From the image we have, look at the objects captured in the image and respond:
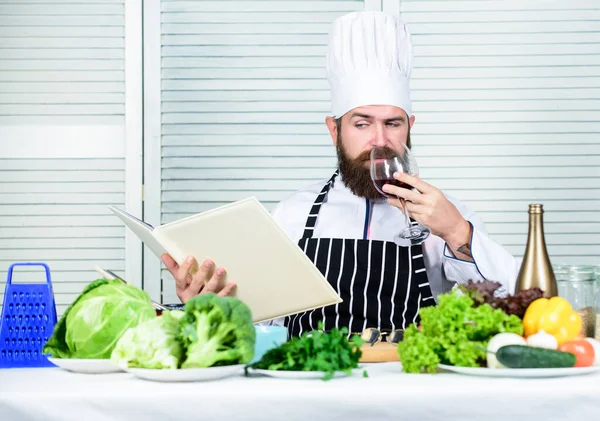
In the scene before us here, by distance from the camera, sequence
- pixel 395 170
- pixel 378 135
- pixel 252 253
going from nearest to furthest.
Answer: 1. pixel 252 253
2. pixel 395 170
3. pixel 378 135

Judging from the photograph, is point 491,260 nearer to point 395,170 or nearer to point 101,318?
point 395,170

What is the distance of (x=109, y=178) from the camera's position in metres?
3.49

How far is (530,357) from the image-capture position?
4.47ft

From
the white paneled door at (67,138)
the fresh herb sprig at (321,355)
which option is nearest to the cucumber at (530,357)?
the fresh herb sprig at (321,355)

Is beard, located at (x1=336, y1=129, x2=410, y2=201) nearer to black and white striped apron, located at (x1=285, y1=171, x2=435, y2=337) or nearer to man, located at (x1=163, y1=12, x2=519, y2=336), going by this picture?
man, located at (x1=163, y1=12, x2=519, y2=336)

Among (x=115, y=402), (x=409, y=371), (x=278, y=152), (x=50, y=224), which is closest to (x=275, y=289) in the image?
(x=409, y=371)

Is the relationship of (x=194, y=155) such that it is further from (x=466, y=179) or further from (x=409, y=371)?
(x=409, y=371)

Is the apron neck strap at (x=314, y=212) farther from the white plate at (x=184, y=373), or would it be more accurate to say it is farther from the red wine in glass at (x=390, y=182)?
the white plate at (x=184, y=373)

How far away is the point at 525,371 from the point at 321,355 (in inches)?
13.0

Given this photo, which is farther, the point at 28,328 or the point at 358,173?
the point at 358,173

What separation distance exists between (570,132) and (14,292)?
2.59 metres

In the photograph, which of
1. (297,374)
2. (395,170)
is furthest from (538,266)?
(297,374)

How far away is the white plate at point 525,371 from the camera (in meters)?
1.35

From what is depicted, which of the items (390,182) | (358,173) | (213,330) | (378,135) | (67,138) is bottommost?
(213,330)
